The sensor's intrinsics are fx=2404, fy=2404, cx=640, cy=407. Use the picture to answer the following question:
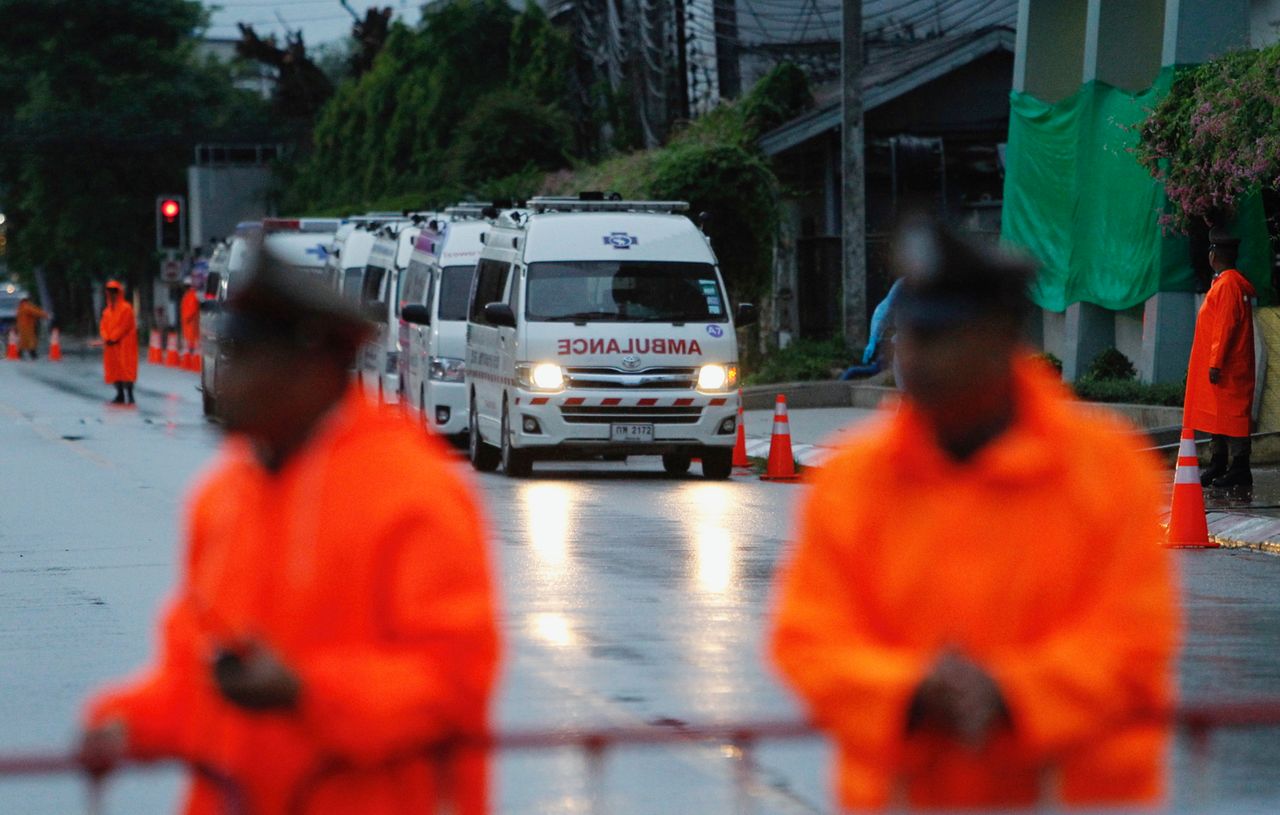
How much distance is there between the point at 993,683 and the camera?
348cm

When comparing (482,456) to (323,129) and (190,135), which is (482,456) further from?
(190,135)

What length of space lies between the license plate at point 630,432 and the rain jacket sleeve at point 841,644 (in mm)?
16675

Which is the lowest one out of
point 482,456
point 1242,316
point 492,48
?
point 482,456

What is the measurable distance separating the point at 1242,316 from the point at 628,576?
6.16m

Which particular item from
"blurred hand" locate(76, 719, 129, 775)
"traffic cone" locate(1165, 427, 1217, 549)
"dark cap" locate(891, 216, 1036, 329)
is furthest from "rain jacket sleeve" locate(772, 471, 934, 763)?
"traffic cone" locate(1165, 427, 1217, 549)

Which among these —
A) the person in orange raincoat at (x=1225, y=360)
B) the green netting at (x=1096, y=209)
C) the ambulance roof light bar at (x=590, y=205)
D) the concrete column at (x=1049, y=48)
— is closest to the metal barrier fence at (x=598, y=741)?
the person in orange raincoat at (x=1225, y=360)

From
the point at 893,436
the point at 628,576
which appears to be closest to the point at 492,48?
the point at 628,576

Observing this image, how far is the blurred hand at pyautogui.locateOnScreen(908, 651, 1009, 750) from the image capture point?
3.47m

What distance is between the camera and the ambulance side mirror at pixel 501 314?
20.9 meters

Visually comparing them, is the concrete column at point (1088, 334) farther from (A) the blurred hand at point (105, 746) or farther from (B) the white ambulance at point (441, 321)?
(A) the blurred hand at point (105, 746)

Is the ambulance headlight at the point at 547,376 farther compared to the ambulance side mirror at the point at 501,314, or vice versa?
the ambulance side mirror at the point at 501,314

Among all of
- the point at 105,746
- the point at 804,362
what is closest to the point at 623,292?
the point at 804,362

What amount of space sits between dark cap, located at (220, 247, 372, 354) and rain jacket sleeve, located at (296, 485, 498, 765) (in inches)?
13.5

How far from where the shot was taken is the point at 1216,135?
68.4 ft
